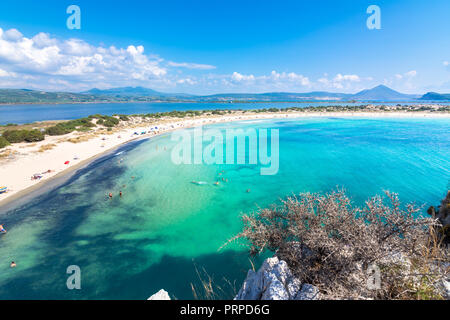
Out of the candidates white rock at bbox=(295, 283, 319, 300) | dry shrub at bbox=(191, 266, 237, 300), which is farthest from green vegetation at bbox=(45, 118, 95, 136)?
white rock at bbox=(295, 283, 319, 300)

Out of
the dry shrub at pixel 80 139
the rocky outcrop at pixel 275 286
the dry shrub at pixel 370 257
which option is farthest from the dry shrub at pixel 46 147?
the dry shrub at pixel 370 257

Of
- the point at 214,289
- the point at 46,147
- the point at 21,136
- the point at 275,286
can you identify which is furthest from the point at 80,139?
the point at 275,286

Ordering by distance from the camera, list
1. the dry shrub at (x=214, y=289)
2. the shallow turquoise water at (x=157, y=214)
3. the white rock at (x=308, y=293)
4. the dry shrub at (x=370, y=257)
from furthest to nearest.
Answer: the shallow turquoise water at (x=157, y=214), the dry shrub at (x=214, y=289), the white rock at (x=308, y=293), the dry shrub at (x=370, y=257)

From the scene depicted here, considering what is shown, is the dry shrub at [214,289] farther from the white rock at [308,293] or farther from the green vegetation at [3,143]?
the green vegetation at [3,143]

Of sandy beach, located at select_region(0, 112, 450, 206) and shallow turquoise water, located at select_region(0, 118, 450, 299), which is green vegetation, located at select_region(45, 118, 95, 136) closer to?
sandy beach, located at select_region(0, 112, 450, 206)

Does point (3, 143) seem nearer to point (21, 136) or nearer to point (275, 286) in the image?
point (21, 136)
